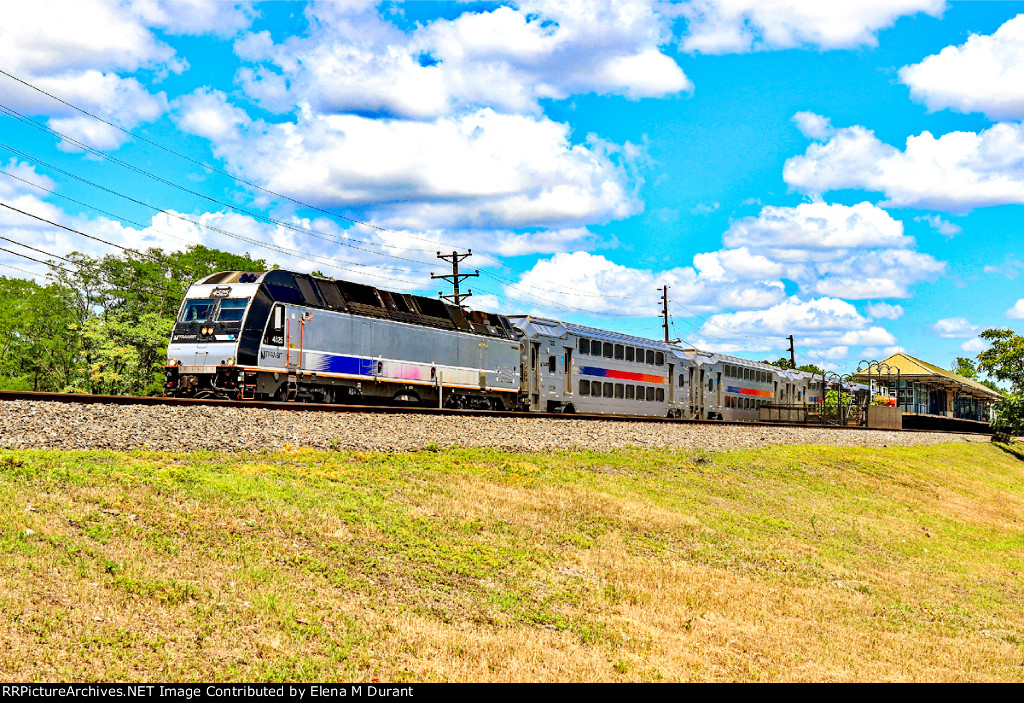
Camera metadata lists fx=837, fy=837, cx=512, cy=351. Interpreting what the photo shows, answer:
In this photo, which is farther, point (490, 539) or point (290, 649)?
point (490, 539)

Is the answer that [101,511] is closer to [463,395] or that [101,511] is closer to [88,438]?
[88,438]

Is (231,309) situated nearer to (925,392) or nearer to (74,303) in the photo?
(74,303)

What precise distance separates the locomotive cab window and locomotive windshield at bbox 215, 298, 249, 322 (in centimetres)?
42

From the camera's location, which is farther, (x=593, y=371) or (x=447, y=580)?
(x=593, y=371)

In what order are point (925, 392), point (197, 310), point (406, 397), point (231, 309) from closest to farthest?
1. point (231, 309)
2. point (197, 310)
3. point (406, 397)
4. point (925, 392)

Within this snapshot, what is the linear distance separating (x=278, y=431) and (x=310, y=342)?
758cm

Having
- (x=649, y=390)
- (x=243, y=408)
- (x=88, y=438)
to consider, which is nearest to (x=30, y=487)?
(x=88, y=438)

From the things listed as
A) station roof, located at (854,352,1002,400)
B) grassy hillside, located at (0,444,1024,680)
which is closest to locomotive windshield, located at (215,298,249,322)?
grassy hillside, located at (0,444,1024,680)

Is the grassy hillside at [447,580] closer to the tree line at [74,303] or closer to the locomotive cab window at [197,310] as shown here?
the locomotive cab window at [197,310]

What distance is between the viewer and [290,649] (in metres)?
8.09

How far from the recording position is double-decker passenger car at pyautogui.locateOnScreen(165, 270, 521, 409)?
78.8 ft

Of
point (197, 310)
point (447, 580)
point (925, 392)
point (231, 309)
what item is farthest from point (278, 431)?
point (925, 392)

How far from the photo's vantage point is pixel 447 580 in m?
10.8
